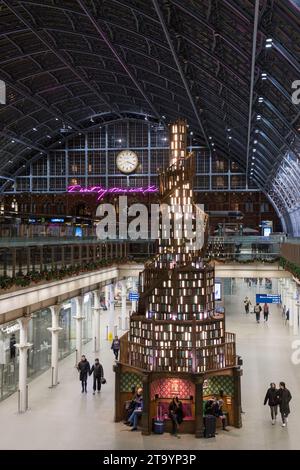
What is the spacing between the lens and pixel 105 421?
58.4 feet

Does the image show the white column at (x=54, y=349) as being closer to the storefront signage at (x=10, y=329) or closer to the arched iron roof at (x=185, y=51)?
the storefront signage at (x=10, y=329)

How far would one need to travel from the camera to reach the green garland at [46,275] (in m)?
17.1

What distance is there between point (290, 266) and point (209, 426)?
18.4 meters

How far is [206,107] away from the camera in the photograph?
146 ft

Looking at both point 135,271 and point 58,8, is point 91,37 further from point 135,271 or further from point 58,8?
point 135,271

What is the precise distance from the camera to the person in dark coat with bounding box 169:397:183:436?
16.5 meters

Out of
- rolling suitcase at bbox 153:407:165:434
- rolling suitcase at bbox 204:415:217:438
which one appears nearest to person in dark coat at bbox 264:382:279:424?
rolling suitcase at bbox 204:415:217:438

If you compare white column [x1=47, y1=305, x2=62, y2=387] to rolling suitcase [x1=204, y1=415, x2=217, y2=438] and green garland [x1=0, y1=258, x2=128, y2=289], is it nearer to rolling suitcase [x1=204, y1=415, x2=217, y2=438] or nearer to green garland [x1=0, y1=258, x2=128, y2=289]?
green garland [x1=0, y1=258, x2=128, y2=289]

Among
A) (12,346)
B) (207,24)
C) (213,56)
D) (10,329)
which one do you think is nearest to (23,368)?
(10,329)

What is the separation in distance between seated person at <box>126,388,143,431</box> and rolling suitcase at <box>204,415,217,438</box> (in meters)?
2.03

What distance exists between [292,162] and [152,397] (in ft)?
94.8

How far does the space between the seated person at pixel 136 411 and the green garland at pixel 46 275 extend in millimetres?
5081

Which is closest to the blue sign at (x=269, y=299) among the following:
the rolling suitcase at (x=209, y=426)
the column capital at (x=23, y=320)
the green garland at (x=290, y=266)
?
the green garland at (x=290, y=266)
